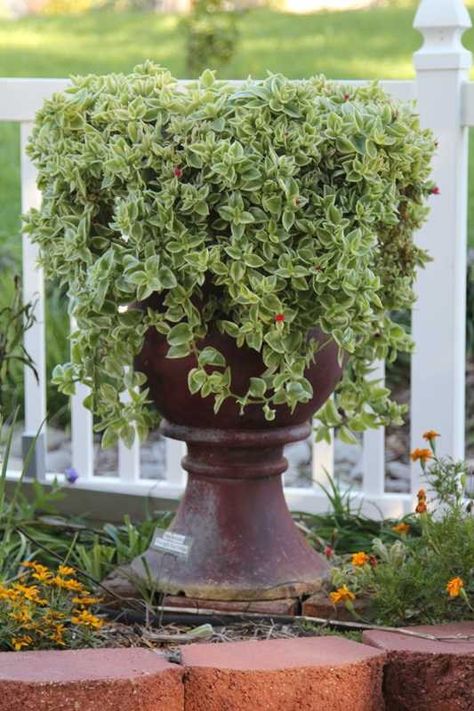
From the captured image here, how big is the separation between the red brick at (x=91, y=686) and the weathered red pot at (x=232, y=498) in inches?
20.7

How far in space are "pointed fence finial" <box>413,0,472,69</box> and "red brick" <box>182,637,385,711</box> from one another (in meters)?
1.57

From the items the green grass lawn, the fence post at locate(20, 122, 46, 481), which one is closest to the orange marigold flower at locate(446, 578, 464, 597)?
the fence post at locate(20, 122, 46, 481)

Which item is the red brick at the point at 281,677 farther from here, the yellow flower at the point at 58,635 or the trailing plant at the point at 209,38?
the trailing plant at the point at 209,38

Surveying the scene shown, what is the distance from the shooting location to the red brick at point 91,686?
2357 mm

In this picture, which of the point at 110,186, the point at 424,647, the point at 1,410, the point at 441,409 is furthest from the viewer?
the point at 441,409

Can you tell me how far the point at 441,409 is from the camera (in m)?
3.53

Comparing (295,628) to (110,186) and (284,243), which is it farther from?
(110,186)

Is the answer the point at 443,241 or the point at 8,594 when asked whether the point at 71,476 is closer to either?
the point at 8,594

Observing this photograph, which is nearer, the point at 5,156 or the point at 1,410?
the point at 1,410

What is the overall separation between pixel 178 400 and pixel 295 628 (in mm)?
554

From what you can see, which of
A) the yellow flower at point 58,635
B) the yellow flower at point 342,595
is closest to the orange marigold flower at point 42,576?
the yellow flower at point 58,635

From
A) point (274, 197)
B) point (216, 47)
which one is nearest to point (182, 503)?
point (274, 197)

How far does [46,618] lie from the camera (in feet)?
8.75

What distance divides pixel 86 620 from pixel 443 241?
1419 mm
